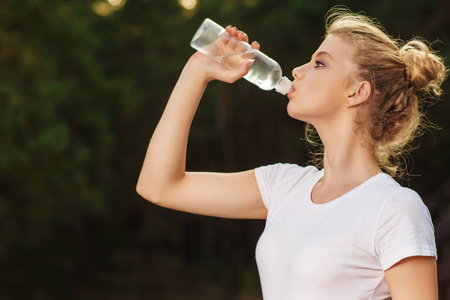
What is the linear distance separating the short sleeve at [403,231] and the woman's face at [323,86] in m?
0.29

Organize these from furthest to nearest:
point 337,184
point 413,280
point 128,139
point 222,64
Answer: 1. point 128,139
2. point 222,64
3. point 337,184
4. point 413,280

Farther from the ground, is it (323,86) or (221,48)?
(221,48)

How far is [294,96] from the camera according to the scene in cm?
140

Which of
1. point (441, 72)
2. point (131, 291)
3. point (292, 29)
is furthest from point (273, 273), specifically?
point (131, 291)

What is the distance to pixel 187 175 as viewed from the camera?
60.6 inches

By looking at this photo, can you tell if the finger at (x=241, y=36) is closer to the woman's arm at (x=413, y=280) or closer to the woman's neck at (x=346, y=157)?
the woman's neck at (x=346, y=157)

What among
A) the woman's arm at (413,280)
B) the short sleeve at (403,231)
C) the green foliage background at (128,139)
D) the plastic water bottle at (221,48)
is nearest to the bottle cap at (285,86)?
the plastic water bottle at (221,48)

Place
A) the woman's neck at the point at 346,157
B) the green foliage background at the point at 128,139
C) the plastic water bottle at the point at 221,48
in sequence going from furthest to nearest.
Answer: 1. the green foliage background at the point at 128,139
2. the plastic water bottle at the point at 221,48
3. the woman's neck at the point at 346,157

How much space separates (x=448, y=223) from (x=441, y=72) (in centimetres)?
295

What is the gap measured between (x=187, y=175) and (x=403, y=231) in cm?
60

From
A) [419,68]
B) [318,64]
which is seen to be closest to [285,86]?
[318,64]

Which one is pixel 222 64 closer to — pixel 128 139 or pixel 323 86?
pixel 323 86

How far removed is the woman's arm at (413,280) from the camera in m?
1.09

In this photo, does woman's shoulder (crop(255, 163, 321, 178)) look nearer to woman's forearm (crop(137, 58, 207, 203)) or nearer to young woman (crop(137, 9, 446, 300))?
young woman (crop(137, 9, 446, 300))
